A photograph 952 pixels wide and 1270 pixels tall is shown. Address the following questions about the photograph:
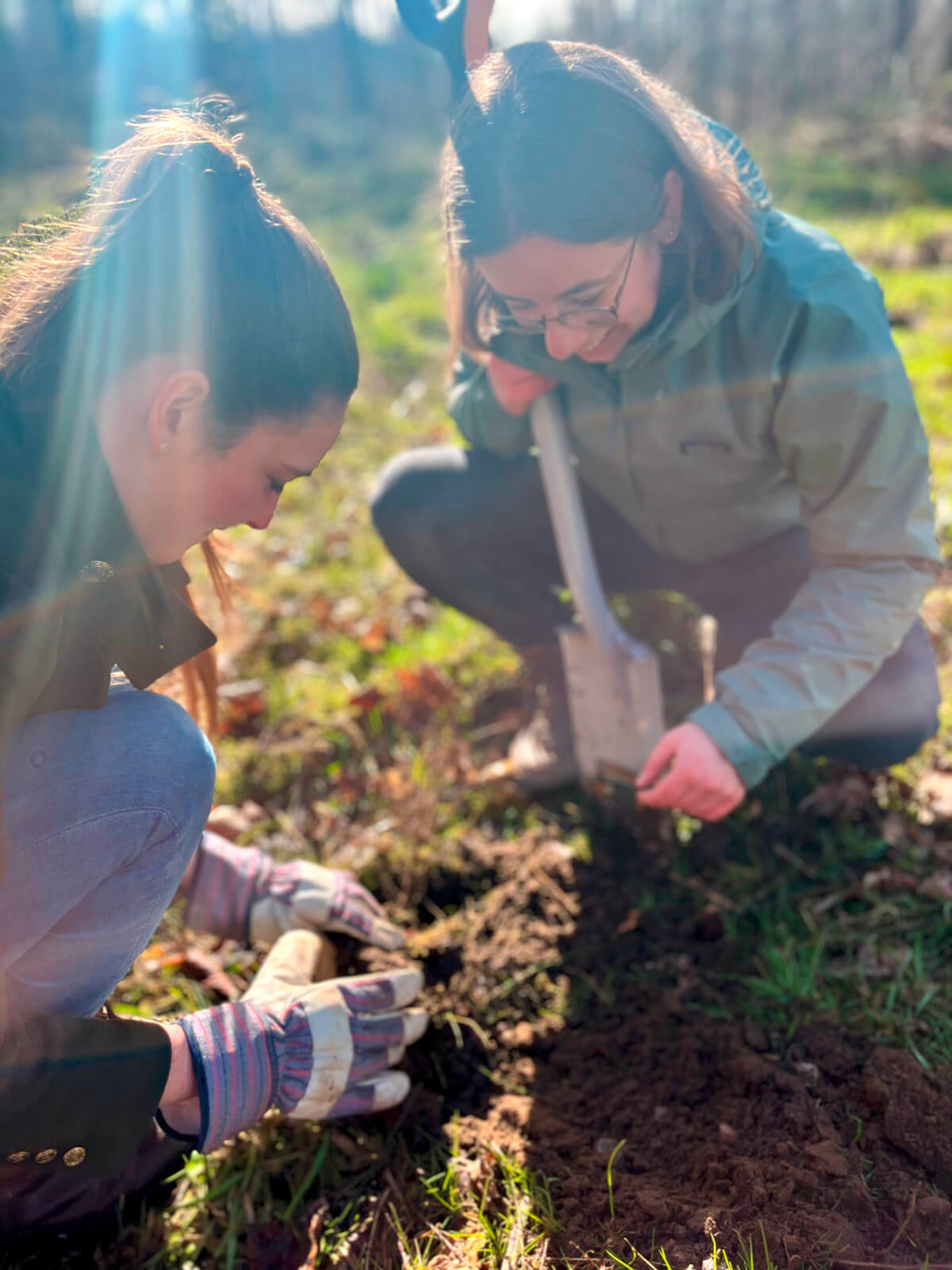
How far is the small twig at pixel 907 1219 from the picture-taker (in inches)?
47.6

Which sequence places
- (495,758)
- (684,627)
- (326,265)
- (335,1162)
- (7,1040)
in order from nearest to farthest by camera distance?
(7,1040) → (326,265) → (335,1162) → (495,758) → (684,627)

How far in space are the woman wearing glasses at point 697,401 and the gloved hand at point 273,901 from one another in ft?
1.77

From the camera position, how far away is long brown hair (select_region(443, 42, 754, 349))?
1390mm

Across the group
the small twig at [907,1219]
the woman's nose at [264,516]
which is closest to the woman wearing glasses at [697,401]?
the woman's nose at [264,516]

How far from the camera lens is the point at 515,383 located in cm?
196

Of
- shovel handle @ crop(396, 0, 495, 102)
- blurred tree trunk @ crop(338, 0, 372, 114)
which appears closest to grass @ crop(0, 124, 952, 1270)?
shovel handle @ crop(396, 0, 495, 102)

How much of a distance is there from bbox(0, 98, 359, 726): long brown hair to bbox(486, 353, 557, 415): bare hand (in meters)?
0.74

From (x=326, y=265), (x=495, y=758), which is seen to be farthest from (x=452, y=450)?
(x=326, y=265)

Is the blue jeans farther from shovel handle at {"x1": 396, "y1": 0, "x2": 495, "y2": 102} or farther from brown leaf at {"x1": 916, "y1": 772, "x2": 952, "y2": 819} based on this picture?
brown leaf at {"x1": 916, "y1": 772, "x2": 952, "y2": 819}

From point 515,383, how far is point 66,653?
1082mm

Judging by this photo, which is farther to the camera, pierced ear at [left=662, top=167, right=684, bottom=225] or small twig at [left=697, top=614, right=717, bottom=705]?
small twig at [left=697, top=614, right=717, bottom=705]

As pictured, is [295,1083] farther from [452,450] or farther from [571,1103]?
[452,450]

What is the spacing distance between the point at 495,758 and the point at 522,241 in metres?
1.25

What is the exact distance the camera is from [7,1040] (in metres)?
1.19
